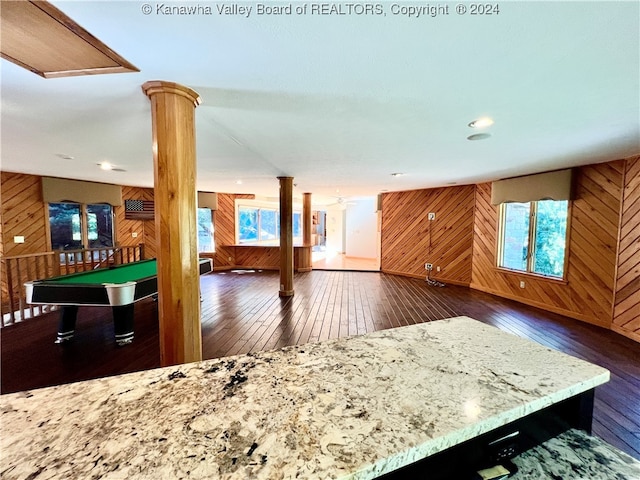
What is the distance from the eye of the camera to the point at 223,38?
1.27 metres

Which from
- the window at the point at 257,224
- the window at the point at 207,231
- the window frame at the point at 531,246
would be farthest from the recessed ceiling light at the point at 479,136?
the window at the point at 207,231

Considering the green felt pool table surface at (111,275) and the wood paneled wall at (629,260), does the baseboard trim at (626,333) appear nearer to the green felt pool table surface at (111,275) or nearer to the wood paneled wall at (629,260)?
the wood paneled wall at (629,260)

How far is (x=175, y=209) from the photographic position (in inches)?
67.5

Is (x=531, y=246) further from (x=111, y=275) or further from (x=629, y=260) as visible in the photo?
(x=111, y=275)

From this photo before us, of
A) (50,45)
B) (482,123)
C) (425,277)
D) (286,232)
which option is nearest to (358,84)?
(482,123)

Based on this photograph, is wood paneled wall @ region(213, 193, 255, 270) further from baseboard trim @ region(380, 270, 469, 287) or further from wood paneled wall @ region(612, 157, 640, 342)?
wood paneled wall @ region(612, 157, 640, 342)

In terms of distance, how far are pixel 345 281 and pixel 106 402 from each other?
20.0ft

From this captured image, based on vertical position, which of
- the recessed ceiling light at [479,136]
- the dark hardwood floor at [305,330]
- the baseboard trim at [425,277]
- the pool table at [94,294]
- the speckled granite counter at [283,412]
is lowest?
the dark hardwood floor at [305,330]

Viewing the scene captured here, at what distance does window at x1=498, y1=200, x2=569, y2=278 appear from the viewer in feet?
14.8

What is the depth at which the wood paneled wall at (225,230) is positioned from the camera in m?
8.12

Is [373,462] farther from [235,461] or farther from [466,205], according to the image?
[466,205]

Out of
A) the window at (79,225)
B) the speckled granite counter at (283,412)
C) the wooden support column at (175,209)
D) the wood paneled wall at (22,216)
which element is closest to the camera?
the speckled granite counter at (283,412)

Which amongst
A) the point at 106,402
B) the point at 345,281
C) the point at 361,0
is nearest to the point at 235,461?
the point at 106,402

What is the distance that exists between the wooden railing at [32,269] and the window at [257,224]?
3.13 metres
